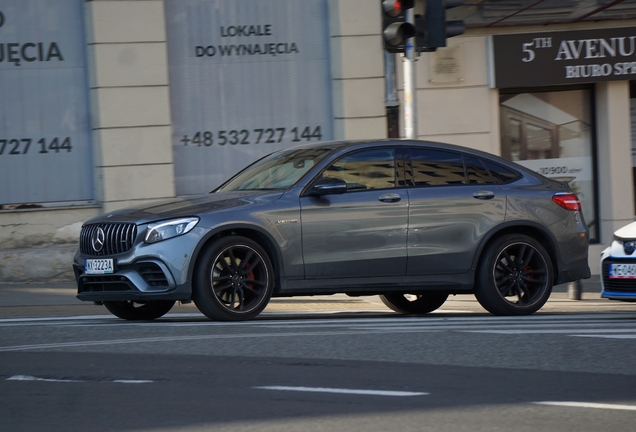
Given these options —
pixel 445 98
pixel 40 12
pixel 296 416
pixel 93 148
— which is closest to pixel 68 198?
pixel 93 148

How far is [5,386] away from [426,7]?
721cm

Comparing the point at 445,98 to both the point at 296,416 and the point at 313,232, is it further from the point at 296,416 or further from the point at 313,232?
the point at 296,416

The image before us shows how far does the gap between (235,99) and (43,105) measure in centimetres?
284

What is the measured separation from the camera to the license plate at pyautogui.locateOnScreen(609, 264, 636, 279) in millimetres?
9062

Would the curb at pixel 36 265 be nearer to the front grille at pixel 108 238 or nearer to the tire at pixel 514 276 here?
the front grille at pixel 108 238

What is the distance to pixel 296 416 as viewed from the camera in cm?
476

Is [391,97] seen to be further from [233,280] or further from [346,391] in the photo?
[346,391]

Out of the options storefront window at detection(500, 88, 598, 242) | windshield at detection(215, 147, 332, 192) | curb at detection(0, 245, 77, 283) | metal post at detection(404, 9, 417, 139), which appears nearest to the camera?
windshield at detection(215, 147, 332, 192)

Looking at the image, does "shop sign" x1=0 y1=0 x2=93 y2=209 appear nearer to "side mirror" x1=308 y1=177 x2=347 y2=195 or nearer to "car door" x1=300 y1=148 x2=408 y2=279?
"car door" x1=300 y1=148 x2=408 y2=279

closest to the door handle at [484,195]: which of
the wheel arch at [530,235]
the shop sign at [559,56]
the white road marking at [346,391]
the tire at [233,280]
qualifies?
the wheel arch at [530,235]

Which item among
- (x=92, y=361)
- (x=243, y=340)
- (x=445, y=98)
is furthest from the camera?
(x=445, y=98)

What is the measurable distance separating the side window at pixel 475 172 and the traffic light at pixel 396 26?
2.52 m

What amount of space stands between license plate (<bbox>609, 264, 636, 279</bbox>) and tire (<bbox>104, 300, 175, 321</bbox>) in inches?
161

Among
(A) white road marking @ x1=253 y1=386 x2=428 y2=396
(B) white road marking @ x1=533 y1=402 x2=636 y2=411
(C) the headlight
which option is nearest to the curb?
(C) the headlight
